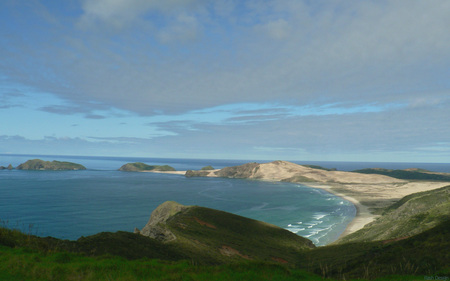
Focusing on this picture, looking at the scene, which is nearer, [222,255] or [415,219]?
[222,255]

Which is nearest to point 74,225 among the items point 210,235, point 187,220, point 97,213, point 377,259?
point 97,213

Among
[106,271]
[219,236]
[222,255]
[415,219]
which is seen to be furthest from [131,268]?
[415,219]

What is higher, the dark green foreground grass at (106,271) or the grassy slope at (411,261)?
the dark green foreground grass at (106,271)

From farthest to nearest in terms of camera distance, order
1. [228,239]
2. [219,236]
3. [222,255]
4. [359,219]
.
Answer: [359,219]
[219,236]
[228,239]
[222,255]

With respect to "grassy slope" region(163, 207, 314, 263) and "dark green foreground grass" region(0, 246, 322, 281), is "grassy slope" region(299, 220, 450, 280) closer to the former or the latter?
"dark green foreground grass" region(0, 246, 322, 281)

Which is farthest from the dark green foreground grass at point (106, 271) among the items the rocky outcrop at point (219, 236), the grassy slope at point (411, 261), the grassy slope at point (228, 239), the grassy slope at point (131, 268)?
the rocky outcrop at point (219, 236)

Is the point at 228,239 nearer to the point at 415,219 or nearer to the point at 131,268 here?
the point at 131,268

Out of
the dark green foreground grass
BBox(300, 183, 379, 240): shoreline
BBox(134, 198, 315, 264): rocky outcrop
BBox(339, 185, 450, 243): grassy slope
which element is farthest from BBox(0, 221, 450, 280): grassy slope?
BBox(300, 183, 379, 240): shoreline

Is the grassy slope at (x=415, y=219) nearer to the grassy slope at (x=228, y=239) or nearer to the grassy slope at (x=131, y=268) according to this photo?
the grassy slope at (x=228, y=239)

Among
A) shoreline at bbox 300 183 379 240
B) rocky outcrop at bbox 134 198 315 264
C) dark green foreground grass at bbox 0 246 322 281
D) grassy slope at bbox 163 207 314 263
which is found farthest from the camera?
shoreline at bbox 300 183 379 240

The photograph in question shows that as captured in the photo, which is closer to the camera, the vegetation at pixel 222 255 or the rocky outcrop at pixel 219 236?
the vegetation at pixel 222 255

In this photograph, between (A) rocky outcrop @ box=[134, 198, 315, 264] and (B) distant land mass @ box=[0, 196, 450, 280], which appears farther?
(A) rocky outcrop @ box=[134, 198, 315, 264]

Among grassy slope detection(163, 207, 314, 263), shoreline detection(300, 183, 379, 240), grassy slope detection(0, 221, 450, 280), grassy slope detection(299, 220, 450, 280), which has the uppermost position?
grassy slope detection(0, 221, 450, 280)
